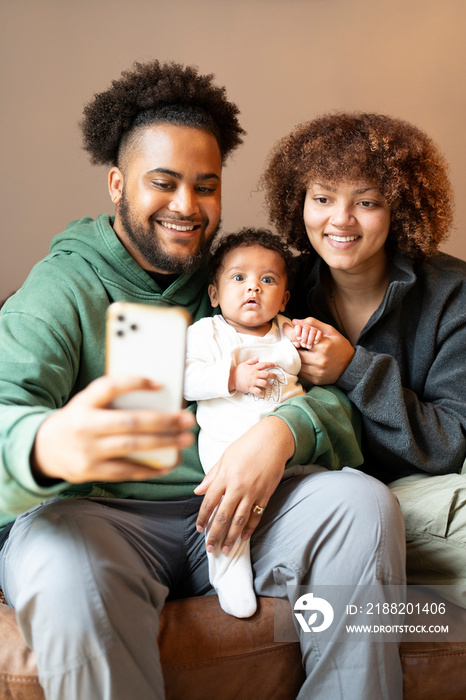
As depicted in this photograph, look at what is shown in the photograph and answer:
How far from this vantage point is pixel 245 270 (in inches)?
53.1

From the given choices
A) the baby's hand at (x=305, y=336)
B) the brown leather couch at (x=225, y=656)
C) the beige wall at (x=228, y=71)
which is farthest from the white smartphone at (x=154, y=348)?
the beige wall at (x=228, y=71)

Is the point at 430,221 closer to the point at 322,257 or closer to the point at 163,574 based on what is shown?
the point at 322,257

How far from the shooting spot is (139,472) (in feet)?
2.30

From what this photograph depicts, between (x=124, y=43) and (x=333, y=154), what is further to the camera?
(x=124, y=43)

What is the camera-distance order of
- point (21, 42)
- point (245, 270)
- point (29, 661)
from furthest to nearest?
1. point (21, 42)
2. point (245, 270)
3. point (29, 661)

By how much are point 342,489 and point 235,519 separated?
0.18 meters

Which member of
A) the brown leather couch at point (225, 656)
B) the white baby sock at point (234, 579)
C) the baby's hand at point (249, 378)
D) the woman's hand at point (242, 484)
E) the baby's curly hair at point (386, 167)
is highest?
the baby's curly hair at point (386, 167)

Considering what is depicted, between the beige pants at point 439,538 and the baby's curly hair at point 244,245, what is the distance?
1.74 feet

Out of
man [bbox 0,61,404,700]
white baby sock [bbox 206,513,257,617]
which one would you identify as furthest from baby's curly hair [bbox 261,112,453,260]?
white baby sock [bbox 206,513,257,617]

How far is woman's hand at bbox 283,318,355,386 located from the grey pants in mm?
221

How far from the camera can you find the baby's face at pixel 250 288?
1319 millimetres

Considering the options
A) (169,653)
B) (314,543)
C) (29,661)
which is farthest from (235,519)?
(29,661)

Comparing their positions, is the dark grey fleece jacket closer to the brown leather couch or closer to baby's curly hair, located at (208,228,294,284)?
baby's curly hair, located at (208,228,294,284)

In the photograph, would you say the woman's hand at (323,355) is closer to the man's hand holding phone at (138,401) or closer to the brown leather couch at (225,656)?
the brown leather couch at (225,656)
